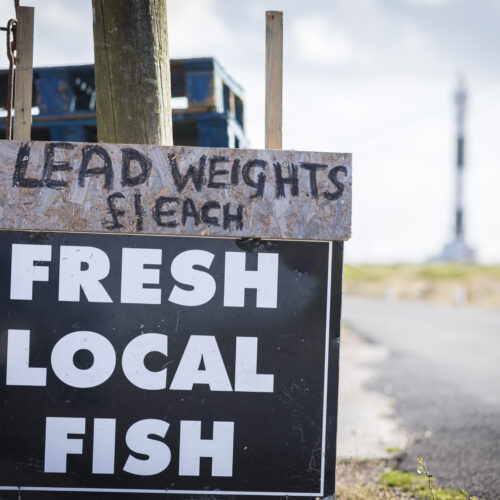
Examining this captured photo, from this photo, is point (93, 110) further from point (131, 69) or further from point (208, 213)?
point (208, 213)

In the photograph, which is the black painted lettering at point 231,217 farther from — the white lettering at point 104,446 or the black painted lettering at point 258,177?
the white lettering at point 104,446

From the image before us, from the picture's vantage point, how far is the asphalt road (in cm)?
411

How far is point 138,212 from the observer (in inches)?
91.2

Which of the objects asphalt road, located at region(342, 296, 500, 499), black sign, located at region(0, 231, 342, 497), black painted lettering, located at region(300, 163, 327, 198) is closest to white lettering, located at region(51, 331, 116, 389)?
black sign, located at region(0, 231, 342, 497)

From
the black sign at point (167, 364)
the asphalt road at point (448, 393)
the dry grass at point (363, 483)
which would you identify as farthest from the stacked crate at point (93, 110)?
the asphalt road at point (448, 393)

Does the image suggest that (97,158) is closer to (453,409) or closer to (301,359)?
(301,359)

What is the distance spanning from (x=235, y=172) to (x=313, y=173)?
31cm

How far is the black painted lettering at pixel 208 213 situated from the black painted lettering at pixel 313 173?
0.37 m

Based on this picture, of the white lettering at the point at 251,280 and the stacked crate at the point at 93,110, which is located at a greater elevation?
the stacked crate at the point at 93,110

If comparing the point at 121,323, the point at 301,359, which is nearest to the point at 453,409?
the point at 301,359

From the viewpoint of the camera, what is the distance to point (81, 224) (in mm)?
2314

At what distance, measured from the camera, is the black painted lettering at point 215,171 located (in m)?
2.33

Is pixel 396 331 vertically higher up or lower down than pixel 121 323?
lower down

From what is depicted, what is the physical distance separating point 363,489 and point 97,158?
7.79 feet
